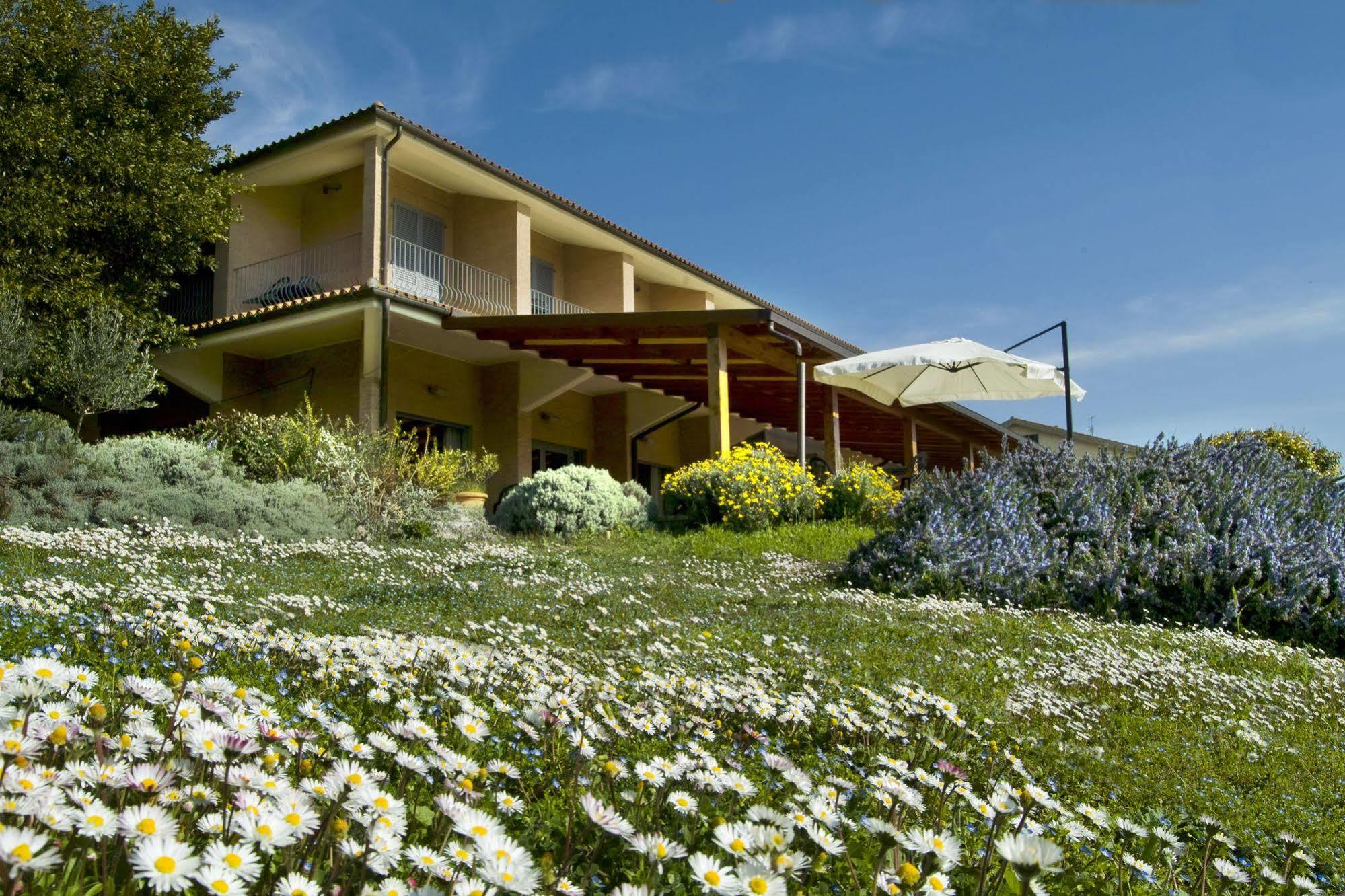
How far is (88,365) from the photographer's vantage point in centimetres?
1266

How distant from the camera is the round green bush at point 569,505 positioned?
12.0m

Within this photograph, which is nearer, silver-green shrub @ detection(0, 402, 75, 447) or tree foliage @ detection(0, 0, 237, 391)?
silver-green shrub @ detection(0, 402, 75, 447)

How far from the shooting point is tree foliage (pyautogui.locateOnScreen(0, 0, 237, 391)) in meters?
13.5

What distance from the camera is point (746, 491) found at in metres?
12.1

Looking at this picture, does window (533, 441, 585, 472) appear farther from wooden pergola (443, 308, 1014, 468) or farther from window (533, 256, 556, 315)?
window (533, 256, 556, 315)

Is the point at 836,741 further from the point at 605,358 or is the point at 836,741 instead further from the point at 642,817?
the point at 605,358

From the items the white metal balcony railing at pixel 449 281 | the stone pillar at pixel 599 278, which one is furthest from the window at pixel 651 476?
the white metal balcony railing at pixel 449 281

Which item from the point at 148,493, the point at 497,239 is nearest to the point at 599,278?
the point at 497,239

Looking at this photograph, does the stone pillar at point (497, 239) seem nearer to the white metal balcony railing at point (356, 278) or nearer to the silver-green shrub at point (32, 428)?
the white metal balcony railing at point (356, 278)

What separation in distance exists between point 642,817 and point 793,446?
84.6ft

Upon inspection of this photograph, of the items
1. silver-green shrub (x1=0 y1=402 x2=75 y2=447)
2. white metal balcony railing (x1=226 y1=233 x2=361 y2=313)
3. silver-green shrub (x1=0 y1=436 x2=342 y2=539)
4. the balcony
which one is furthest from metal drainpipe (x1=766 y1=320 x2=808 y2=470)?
silver-green shrub (x1=0 y1=402 x2=75 y2=447)

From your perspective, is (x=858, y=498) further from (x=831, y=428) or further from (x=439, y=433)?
(x=439, y=433)

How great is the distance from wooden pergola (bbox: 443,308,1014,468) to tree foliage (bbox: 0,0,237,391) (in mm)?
4525

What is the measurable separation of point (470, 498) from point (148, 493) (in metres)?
4.32
